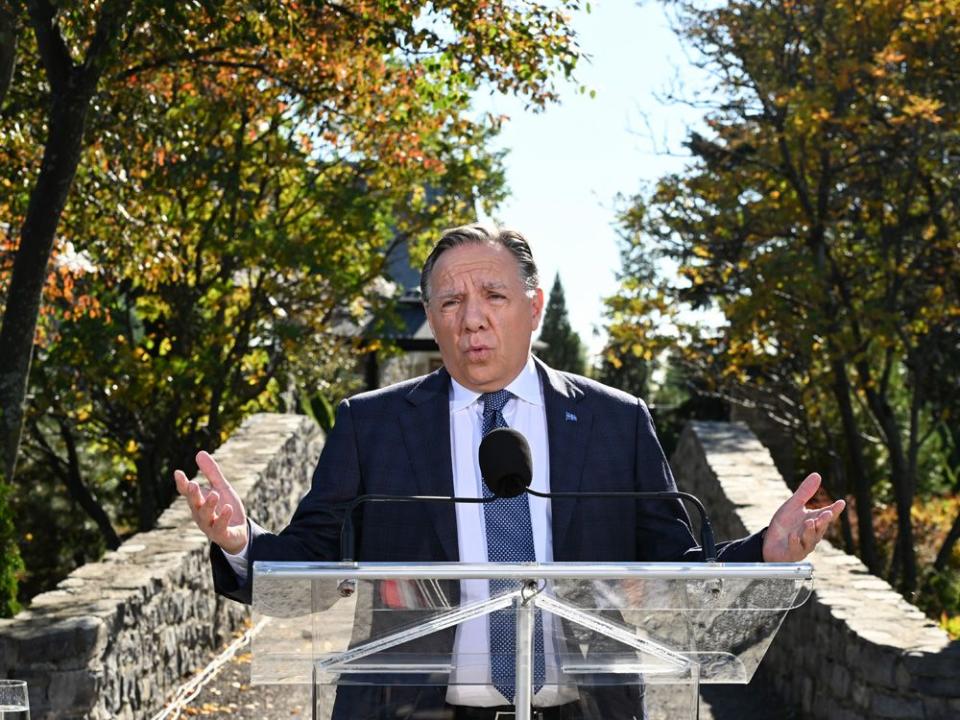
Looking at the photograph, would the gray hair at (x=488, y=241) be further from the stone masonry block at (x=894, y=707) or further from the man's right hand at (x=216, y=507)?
the stone masonry block at (x=894, y=707)

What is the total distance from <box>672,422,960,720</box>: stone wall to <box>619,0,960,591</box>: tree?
2.95 metres

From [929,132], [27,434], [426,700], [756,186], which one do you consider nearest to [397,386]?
[426,700]

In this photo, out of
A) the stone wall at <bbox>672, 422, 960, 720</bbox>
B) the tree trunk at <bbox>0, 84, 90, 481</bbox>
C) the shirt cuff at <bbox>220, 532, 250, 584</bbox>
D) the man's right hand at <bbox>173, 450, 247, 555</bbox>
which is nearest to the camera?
the man's right hand at <bbox>173, 450, 247, 555</bbox>

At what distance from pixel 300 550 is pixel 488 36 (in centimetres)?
747

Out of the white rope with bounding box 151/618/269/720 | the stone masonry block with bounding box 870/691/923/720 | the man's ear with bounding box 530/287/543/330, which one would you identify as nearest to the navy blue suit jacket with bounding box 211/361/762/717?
the man's ear with bounding box 530/287/543/330

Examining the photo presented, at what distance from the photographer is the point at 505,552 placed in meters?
3.53

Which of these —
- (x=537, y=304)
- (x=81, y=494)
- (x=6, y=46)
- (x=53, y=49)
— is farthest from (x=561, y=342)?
(x=537, y=304)

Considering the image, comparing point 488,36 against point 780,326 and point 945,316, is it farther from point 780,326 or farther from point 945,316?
point 945,316

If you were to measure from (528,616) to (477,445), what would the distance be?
118cm

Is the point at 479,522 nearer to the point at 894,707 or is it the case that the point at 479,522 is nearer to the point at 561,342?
the point at 894,707

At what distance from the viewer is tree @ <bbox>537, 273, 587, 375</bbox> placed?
55656 millimetres

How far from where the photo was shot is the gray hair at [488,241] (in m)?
3.80

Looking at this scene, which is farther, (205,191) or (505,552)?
(205,191)

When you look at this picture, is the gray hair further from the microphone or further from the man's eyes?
the microphone
